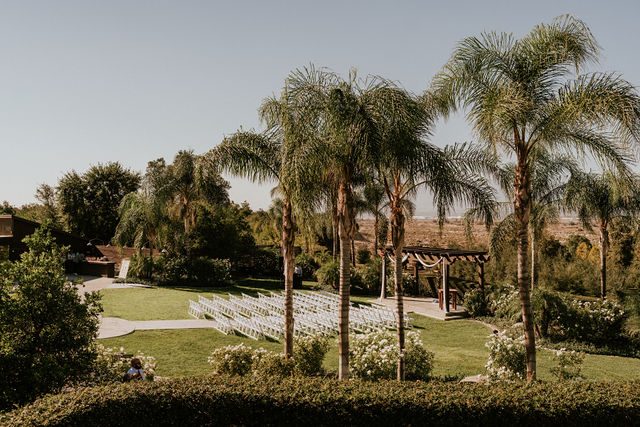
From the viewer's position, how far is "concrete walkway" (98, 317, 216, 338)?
14.3 metres

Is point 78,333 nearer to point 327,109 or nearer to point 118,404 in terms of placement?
point 118,404

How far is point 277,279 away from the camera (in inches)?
1287

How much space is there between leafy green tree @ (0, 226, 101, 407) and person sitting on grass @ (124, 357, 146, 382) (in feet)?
2.55

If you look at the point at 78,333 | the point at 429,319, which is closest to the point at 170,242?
the point at 429,319

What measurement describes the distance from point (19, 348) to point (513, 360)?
8.77 meters

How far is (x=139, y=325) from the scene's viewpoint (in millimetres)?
15422

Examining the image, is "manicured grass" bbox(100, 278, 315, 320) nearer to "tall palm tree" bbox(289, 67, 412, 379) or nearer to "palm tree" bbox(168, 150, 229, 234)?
"palm tree" bbox(168, 150, 229, 234)

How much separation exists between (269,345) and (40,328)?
23.3 feet

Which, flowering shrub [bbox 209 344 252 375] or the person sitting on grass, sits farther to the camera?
flowering shrub [bbox 209 344 252 375]

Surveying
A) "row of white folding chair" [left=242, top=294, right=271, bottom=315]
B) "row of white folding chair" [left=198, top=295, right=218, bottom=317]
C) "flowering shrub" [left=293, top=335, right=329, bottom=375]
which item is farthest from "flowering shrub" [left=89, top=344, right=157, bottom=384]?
"row of white folding chair" [left=242, top=294, right=271, bottom=315]

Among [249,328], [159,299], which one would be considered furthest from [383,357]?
[159,299]

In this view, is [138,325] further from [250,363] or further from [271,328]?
[250,363]

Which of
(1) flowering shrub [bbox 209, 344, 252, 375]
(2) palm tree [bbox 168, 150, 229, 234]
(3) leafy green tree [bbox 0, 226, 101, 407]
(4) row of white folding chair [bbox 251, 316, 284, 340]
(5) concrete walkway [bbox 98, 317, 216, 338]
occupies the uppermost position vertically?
(2) palm tree [bbox 168, 150, 229, 234]

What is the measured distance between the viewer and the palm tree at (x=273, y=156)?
8.74 meters
